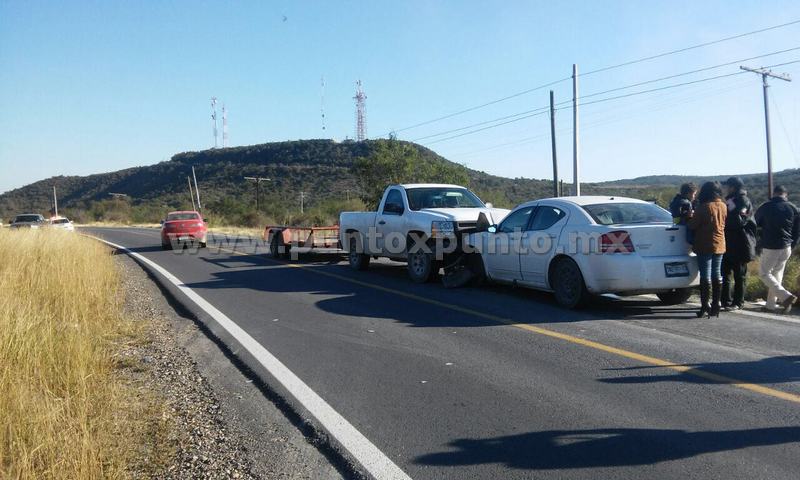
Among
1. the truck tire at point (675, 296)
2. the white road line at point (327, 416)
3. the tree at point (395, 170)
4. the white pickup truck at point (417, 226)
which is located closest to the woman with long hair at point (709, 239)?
the truck tire at point (675, 296)

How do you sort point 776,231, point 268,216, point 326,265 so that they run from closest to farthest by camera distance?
1. point 776,231
2. point 326,265
3. point 268,216

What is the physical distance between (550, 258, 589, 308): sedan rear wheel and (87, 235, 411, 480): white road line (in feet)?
14.0

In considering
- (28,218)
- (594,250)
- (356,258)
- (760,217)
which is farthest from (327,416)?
(28,218)

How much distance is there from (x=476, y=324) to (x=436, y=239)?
3.80m

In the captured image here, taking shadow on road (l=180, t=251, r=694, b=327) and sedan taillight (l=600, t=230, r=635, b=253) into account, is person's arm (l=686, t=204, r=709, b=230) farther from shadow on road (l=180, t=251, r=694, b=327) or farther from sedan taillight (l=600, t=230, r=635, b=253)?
shadow on road (l=180, t=251, r=694, b=327)

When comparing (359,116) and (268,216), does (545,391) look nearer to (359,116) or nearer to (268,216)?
(268,216)

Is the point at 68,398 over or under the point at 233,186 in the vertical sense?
under

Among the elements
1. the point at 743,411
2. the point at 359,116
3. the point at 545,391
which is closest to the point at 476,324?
the point at 545,391

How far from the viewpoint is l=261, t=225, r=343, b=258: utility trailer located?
662 inches

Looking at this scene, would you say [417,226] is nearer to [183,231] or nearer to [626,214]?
[626,214]

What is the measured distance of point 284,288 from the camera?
12250mm

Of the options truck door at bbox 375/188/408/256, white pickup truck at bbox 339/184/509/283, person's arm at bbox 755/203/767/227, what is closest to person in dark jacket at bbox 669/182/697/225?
person's arm at bbox 755/203/767/227

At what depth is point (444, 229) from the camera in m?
11.8

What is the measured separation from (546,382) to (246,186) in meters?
80.8
